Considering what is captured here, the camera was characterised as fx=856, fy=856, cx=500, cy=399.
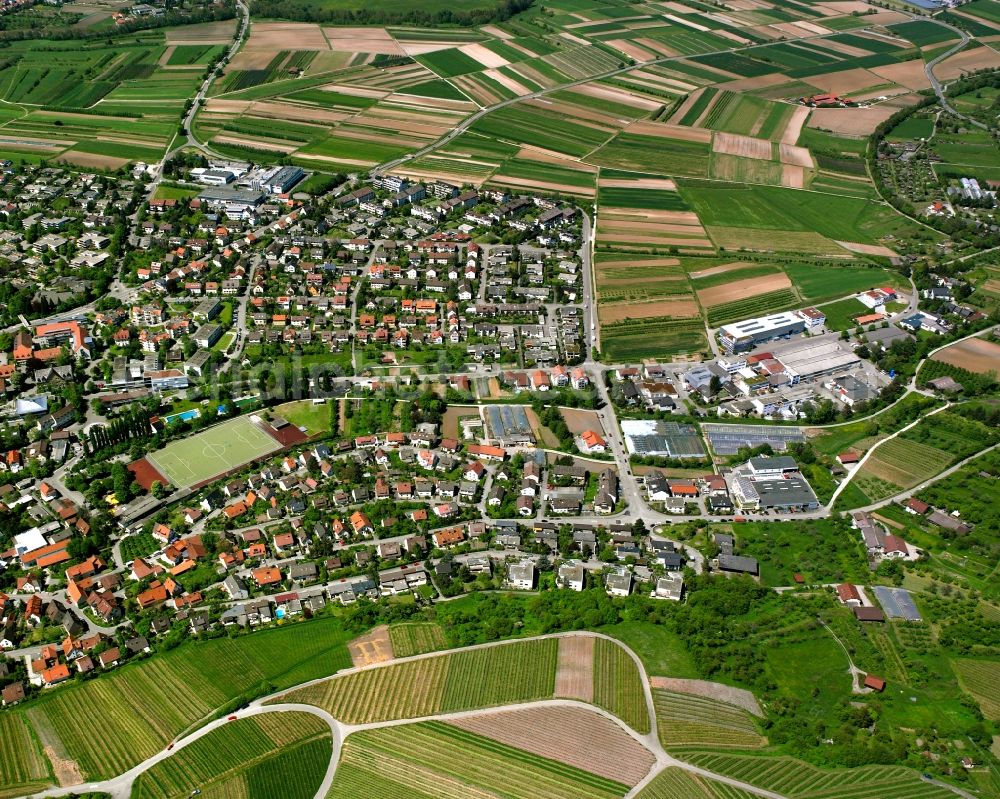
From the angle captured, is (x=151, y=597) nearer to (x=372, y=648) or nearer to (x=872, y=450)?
(x=372, y=648)

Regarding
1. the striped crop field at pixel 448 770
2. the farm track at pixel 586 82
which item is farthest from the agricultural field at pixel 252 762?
the farm track at pixel 586 82

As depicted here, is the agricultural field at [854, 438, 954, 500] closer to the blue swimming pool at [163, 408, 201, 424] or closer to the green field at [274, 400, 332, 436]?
the green field at [274, 400, 332, 436]

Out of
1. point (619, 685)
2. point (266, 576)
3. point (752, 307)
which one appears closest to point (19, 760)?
point (266, 576)

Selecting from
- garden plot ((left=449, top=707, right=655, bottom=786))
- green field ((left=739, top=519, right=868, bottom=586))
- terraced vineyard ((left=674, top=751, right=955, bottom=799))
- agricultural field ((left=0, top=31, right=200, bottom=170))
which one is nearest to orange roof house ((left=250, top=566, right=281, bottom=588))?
garden plot ((left=449, top=707, right=655, bottom=786))

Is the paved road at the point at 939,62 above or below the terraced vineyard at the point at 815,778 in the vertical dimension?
above

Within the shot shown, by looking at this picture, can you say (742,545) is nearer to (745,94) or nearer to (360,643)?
(360,643)

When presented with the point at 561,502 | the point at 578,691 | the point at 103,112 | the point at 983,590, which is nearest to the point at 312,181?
the point at 103,112

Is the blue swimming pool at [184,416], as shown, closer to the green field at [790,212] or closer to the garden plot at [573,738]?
the garden plot at [573,738]
